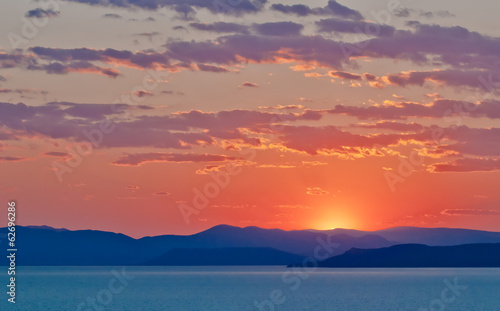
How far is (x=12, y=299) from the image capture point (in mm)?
152875

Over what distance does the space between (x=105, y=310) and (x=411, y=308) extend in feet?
165

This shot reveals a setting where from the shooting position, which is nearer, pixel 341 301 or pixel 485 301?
pixel 341 301

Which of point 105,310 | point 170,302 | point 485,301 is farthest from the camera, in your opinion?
point 485,301

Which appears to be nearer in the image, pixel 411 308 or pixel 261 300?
pixel 411 308

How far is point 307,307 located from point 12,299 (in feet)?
221

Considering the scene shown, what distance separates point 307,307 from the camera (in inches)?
4749

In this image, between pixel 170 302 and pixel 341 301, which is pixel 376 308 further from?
pixel 170 302

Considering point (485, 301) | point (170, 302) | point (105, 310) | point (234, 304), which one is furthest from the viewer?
point (485, 301)

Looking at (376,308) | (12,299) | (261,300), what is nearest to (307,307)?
(376,308)

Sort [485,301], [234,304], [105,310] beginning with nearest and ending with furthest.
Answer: [105,310], [234,304], [485,301]

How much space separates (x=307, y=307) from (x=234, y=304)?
49.3 ft

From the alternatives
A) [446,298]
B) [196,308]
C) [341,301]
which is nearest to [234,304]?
[196,308]

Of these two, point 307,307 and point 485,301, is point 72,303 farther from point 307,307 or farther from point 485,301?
point 485,301

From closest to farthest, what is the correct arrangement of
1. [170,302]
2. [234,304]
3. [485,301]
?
[234,304]
[170,302]
[485,301]
